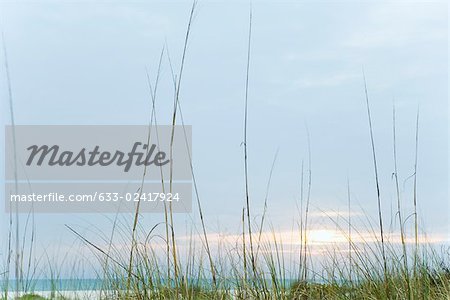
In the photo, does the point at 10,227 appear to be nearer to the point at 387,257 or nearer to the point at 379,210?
the point at 379,210

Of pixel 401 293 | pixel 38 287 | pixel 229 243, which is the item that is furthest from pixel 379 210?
pixel 38 287

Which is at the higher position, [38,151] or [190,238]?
[38,151]

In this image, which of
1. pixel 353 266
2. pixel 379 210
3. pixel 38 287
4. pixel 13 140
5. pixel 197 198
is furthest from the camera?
pixel 38 287

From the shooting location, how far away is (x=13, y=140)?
2.70 m

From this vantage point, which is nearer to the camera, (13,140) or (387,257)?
(13,140)

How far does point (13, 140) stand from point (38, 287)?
177 cm

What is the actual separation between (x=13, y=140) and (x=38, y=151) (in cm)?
110

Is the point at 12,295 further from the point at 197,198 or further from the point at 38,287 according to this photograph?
the point at 197,198

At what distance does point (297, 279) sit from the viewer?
3523 millimetres

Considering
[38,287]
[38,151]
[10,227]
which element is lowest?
[38,287]

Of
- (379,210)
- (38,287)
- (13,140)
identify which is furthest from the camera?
(38,287)

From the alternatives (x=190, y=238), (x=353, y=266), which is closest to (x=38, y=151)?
(x=190, y=238)

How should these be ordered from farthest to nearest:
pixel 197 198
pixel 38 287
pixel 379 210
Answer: pixel 38 287
pixel 379 210
pixel 197 198

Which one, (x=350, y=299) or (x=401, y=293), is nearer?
(x=401, y=293)
